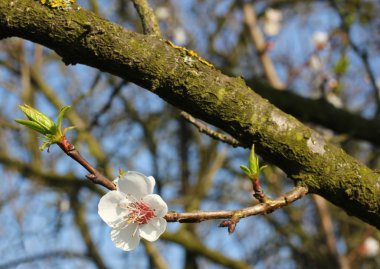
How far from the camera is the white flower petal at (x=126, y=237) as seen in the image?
1.21m

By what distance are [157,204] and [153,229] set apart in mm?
78

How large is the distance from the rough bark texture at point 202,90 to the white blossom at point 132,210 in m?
0.21

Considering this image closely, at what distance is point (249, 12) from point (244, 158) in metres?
1.47

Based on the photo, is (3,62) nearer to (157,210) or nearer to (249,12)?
(249,12)

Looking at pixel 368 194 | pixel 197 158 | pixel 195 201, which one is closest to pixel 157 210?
pixel 368 194

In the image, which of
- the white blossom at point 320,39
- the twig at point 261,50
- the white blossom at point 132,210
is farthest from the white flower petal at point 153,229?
the white blossom at point 320,39

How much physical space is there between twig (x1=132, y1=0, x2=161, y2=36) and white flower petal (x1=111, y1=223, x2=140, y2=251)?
512 mm

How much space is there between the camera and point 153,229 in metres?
1.18

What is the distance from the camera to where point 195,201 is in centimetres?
480

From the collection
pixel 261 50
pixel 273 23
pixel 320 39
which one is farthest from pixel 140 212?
pixel 273 23

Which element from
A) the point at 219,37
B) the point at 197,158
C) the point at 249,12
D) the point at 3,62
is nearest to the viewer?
the point at 3,62

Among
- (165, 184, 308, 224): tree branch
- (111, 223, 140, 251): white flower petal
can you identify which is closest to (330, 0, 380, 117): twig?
(165, 184, 308, 224): tree branch

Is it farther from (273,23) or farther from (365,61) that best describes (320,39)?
(365,61)

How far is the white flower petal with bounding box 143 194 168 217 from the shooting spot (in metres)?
1.12
